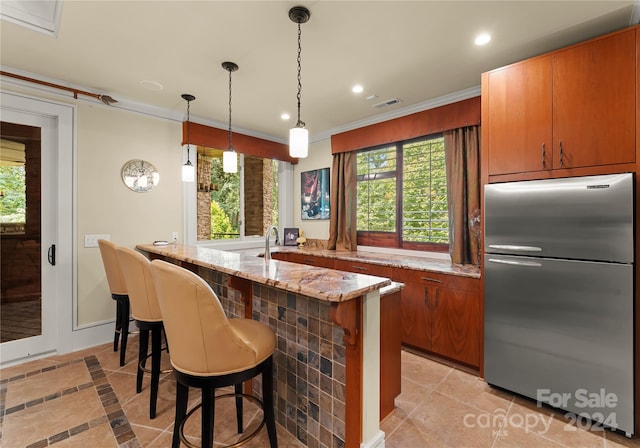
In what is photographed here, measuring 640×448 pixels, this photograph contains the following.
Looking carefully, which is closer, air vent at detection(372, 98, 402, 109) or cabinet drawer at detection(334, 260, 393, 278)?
cabinet drawer at detection(334, 260, 393, 278)

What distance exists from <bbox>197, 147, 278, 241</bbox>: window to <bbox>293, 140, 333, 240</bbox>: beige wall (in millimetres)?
383

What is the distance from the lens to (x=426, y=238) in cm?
350

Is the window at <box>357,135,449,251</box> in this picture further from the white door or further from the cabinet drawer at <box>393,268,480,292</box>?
the white door

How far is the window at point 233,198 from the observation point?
470cm

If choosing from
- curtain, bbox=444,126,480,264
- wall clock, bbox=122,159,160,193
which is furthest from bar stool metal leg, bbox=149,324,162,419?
curtain, bbox=444,126,480,264

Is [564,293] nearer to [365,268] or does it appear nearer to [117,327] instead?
[365,268]

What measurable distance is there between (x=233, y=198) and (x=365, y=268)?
8.50ft

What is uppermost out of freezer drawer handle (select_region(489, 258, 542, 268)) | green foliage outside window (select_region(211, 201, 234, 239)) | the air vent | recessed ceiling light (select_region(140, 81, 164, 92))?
recessed ceiling light (select_region(140, 81, 164, 92))

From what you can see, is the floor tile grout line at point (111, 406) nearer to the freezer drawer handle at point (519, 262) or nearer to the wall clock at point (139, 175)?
the wall clock at point (139, 175)

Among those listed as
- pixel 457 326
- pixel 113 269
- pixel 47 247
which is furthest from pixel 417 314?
pixel 47 247

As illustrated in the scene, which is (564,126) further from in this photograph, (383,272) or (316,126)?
(316,126)

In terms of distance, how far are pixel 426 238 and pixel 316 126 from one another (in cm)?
223

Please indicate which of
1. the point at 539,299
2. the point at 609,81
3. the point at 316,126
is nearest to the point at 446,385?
the point at 539,299

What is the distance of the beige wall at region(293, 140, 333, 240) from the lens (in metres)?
4.62
